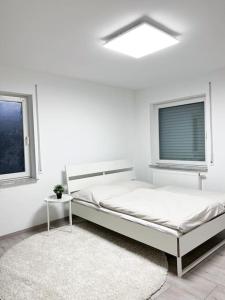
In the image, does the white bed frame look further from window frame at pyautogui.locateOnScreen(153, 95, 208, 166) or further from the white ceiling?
the white ceiling

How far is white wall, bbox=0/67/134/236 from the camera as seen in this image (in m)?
3.32

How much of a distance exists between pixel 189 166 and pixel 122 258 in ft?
7.33

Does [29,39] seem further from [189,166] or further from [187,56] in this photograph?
[189,166]

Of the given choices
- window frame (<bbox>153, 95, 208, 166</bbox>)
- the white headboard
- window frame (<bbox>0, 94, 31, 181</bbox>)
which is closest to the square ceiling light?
window frame (<bbox>0, 94, 31, 181</bbox>)

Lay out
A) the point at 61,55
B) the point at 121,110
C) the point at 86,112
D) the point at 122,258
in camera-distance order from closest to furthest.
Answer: the point at 122,258 → the point at 61,55 → the point at 86,112 → the point at 121,110

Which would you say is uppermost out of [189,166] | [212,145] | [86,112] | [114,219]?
[86,112]

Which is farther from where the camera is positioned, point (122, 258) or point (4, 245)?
point (4, 245)

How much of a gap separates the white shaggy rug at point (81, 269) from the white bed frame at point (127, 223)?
219 mm

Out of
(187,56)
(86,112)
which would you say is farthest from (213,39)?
(86,112)

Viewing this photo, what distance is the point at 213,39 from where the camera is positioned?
250cm

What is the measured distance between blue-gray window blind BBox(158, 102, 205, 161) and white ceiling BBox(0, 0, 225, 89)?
762mm

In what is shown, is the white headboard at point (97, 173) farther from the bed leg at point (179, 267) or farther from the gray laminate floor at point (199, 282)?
the bed leg at point (179, 267)

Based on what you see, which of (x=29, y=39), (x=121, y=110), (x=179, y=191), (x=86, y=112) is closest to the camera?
(x=29, y=39)

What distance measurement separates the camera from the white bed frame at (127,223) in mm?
2271
